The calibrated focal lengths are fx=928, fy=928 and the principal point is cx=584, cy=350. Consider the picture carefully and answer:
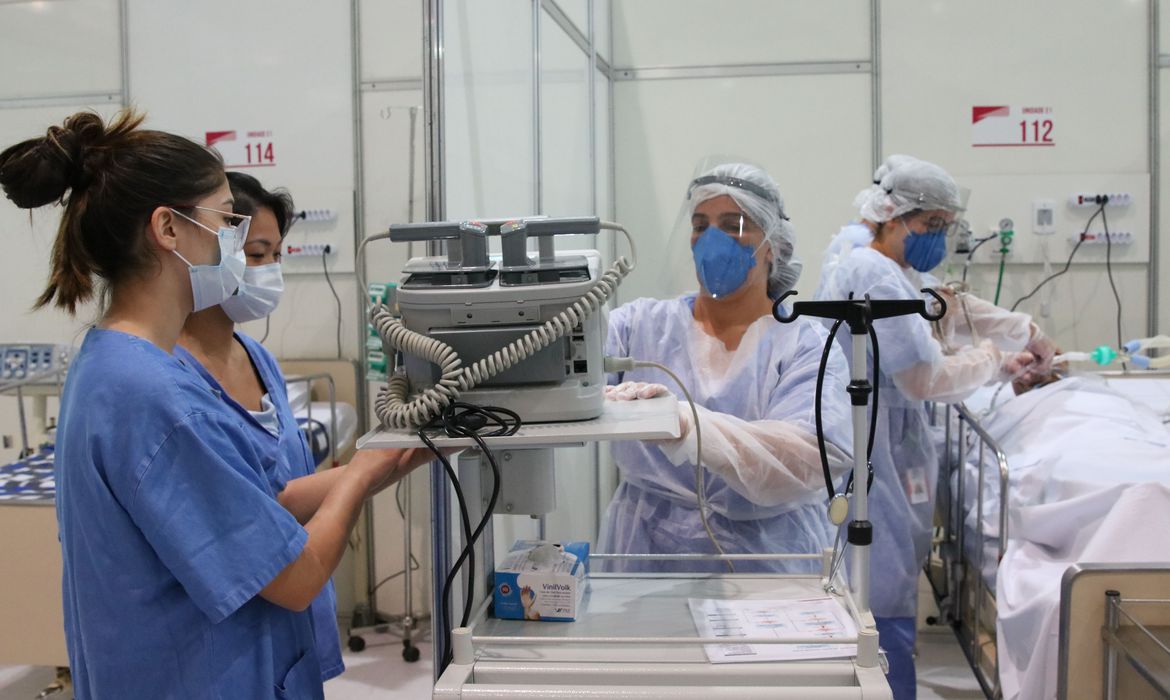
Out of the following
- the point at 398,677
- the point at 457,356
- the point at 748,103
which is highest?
the point at 748,103

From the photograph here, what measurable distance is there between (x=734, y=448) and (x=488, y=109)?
86cm

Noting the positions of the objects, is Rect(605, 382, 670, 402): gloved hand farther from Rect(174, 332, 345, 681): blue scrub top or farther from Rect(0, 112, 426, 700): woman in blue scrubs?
Rect(174, 332, 345, 681): blue scrub top

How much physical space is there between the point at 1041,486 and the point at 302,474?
5.53ft

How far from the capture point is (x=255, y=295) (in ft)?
5.08

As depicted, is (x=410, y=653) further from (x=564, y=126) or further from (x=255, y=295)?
(x=255, y=295)

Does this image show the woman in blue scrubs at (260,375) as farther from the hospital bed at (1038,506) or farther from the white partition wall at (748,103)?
the white partition wall at (748,103)

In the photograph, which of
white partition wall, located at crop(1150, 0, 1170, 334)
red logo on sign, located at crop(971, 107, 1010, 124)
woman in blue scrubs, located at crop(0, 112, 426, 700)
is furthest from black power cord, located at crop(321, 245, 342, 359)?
white partition wall, located at crop(1150, 0, 1170, 334)

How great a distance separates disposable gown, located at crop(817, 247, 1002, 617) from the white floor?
58cm

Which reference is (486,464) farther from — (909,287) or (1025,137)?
(1025,137)

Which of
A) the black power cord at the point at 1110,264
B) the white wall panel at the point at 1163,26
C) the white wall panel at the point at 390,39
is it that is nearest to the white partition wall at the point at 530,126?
the white wall panel at the point at 390,39

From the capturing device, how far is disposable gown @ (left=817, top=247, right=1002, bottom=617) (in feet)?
7.74

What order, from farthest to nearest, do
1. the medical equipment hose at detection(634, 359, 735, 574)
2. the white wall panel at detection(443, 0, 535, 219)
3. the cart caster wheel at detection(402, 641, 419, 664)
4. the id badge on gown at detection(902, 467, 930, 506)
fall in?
the cart caster wheel at detection(402, 641, 419, 664) → the id badge on gown at detection(902, 467, 930, 506) → the white wall panel at detection(443, 0, 535, 219) → the medical equipment hose at detection(634, 359, 735, 574)

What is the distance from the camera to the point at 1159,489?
71.3 inches

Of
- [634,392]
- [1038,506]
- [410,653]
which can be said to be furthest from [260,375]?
[410,653]
